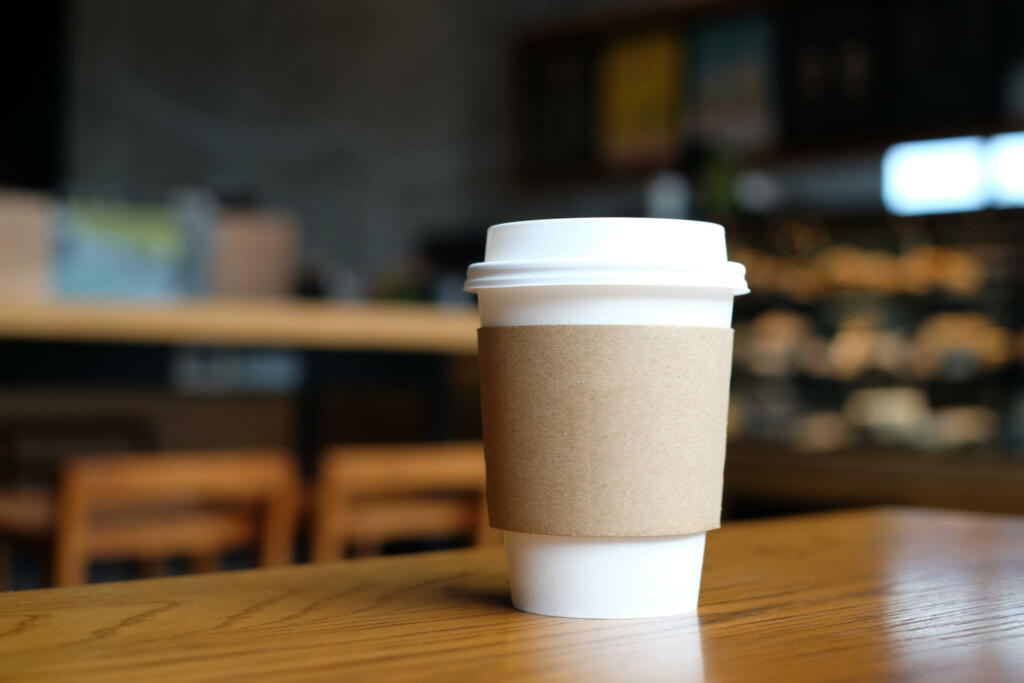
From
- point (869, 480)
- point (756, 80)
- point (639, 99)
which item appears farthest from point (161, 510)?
point (639, 99)

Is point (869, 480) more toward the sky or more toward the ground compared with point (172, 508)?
more toward the ground

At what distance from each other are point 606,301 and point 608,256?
2 cm

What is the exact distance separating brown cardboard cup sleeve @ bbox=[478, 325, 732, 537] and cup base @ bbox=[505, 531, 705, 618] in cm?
1

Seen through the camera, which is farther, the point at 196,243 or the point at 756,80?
the point at 756,80

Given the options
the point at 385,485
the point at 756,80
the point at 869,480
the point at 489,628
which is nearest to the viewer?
the point at 489,628

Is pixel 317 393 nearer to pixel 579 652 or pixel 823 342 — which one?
pixel 823 342

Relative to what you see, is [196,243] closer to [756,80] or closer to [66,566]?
[66,566]

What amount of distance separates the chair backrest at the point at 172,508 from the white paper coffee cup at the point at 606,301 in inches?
56.1

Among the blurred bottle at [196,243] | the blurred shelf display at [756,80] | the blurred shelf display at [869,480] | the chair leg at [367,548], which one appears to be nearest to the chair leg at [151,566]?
the chair leg at [367,548]

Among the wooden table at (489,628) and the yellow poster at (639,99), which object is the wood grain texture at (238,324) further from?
the yellow poster at (639,99)

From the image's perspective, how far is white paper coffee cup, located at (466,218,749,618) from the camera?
0.57 metres

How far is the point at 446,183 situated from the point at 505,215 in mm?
450

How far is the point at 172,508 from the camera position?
2.54 meters

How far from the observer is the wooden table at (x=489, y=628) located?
462 mm
